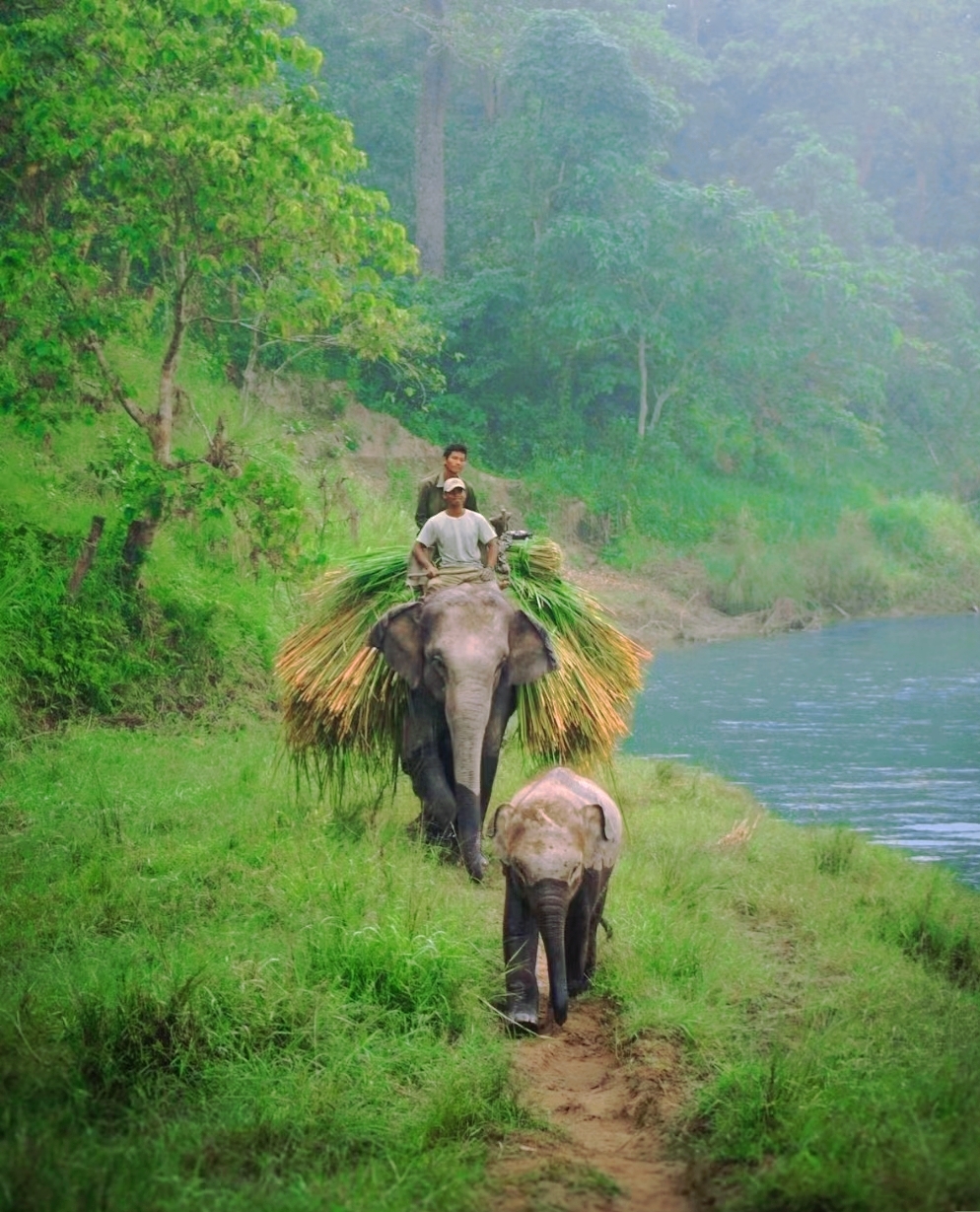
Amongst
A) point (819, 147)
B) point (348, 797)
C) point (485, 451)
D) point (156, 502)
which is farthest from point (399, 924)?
point (819, 147)

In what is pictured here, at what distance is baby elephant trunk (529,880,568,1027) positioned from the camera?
19.2ft

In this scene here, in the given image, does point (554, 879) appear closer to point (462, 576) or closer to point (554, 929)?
point (554, 929)

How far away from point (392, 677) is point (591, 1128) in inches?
161

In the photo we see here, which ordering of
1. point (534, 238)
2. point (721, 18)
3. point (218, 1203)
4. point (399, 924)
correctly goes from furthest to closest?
1. point (721, 18)
2. point (534, 238)
3. point (399, 924)
4. point (218, 1203)

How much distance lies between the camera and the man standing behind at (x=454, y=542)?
336 inches

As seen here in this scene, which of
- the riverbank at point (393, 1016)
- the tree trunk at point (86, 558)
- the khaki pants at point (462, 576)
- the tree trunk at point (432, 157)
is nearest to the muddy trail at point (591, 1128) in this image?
the riverbank at point (393, 1016)

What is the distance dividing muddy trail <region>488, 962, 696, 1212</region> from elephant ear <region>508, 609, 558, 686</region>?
2240 mm

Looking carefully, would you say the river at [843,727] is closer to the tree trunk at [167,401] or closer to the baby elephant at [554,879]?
the baby elephant at [554,879]

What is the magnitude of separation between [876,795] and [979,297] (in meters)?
30.9

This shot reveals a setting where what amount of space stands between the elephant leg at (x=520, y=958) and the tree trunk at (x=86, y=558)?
7.65m

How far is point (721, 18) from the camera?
147 ft

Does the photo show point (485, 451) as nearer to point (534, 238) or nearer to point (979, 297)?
point (534, 238)

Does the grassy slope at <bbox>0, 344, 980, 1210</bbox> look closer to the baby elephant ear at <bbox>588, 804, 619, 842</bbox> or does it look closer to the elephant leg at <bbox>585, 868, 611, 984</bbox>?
the elephant leg at <bbox>585, 868, 611, 984</bbox>

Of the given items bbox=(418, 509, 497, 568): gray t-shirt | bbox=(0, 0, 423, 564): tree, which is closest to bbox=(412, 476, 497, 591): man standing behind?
bbox=(418, 509, 497, 568): gray t-shirt
